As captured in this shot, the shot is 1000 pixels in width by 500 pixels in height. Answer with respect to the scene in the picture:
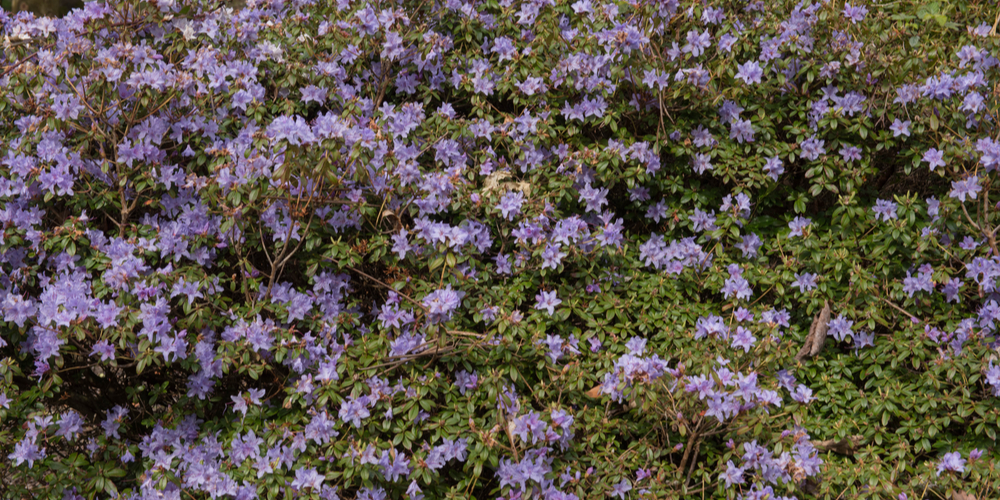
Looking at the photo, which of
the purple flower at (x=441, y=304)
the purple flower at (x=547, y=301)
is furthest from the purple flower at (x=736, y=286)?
the purple flower at (x=441, y=304)

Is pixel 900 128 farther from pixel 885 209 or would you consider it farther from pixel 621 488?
pixel 621 488

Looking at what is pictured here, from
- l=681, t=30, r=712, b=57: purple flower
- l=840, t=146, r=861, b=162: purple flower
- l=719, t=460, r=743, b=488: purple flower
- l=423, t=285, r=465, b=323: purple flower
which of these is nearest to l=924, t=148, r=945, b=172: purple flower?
l=840, t=146, r=861, b=162: purple flower

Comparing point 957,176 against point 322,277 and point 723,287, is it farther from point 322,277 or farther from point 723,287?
point 322,277

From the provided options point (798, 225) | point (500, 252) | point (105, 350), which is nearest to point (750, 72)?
point (798, 225)

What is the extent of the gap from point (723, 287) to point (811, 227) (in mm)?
450

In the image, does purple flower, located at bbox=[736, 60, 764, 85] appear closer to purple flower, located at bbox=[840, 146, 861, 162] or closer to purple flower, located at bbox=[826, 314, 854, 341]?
purple flower, located at bbox=[840, 146, 861, 162]

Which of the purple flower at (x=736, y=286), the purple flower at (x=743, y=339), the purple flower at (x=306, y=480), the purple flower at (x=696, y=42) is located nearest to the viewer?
the purple flower at (x=306, y=480)

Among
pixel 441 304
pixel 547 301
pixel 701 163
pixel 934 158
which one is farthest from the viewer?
pixel 701 163

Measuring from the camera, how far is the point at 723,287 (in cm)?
315

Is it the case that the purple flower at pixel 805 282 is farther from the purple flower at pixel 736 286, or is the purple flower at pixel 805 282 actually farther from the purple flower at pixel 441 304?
the purple flower at pixel 441 304

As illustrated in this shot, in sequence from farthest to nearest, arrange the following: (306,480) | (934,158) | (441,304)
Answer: (934,158) → (441,304) → (306,480)

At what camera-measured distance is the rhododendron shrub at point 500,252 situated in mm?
2658

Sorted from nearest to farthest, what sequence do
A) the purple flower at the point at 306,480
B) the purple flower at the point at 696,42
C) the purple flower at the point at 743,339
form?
the purple flower at the point at 306,480
the purple flower at the point at 743,339
the purple flower at the point at 696,42

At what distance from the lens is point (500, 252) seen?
10.3 ft
